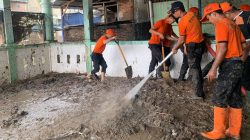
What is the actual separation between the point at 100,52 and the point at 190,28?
3342 mm

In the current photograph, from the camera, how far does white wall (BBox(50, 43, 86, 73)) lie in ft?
32.5

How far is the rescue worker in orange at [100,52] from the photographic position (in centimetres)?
834

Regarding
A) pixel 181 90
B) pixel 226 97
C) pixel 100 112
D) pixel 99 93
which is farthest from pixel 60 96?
pixel 226 97

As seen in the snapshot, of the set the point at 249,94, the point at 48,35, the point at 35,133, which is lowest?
the point at 35,133

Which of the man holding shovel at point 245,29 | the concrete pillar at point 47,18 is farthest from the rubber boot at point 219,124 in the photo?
the concrete pillar at point 47,18

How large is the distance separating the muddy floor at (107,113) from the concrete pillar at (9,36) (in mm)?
1375

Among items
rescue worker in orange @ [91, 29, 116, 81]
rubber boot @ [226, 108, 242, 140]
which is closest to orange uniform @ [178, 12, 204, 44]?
rubber boot @ [226, 108, 242, 140]

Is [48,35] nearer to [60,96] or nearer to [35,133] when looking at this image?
[60,96]

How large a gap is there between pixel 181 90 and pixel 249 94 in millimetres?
1348

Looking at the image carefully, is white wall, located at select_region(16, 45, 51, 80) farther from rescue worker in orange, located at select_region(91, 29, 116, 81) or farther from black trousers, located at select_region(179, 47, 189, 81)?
black trousers, located at select_region(179, 47, 189, 81)

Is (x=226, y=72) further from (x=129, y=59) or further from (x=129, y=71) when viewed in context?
(x=129, y=59)

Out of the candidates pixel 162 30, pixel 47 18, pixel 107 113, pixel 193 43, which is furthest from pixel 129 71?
pixel 47 18

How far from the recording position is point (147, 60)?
27.3 ft

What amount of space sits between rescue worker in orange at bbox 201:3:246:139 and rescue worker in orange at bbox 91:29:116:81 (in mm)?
4256
